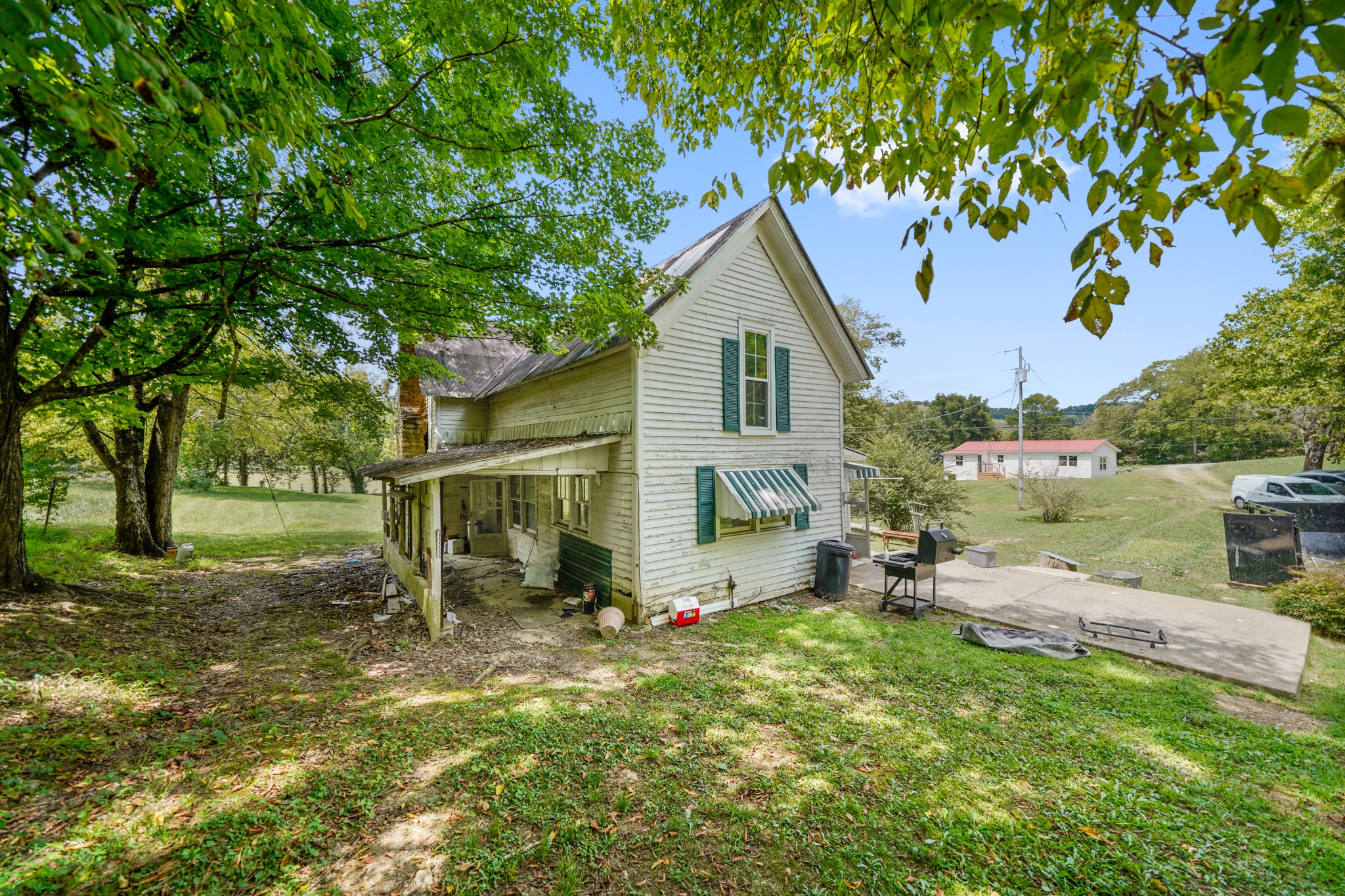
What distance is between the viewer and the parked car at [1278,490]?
1808 centimetres

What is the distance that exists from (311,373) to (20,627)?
5936mm

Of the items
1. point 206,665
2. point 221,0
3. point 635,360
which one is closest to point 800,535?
point 635,360

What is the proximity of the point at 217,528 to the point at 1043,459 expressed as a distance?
5963 cm

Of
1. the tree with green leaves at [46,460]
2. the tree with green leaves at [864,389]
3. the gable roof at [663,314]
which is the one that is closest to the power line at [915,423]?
the tree with green leaves at [864,389]

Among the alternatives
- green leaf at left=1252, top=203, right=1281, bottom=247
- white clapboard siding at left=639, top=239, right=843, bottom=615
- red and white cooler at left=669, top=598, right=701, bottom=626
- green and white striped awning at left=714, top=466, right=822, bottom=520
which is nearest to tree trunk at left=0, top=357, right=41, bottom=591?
white clapboard siding at left=639, top=239, right=843, bottom=615

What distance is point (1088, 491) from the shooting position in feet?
101

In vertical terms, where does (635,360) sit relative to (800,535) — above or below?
above

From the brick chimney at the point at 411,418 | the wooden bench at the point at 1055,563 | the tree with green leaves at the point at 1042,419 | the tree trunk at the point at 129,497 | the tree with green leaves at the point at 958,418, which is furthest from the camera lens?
the tree with green leaves at the point at 1042,419

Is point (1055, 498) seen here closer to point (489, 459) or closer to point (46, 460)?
point (489, 459)

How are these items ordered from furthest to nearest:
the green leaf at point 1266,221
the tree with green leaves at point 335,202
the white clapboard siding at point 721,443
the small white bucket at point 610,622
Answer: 1. the white clapboard siding at point 721,443
2. the small white bucket at point 610,622
3. the tree with green leaves at point 335,202
4. the green leaf at point 1266,221

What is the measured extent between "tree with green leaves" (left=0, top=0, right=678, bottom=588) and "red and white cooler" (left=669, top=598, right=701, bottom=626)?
4.58 meters

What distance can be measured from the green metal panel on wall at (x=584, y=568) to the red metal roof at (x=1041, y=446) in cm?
4634

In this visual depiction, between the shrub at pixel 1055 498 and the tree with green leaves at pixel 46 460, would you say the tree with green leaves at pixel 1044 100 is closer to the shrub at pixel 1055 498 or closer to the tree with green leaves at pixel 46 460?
the tree with green leaves at pixel 46 460

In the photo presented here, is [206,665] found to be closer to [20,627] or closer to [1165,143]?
[20,627]
